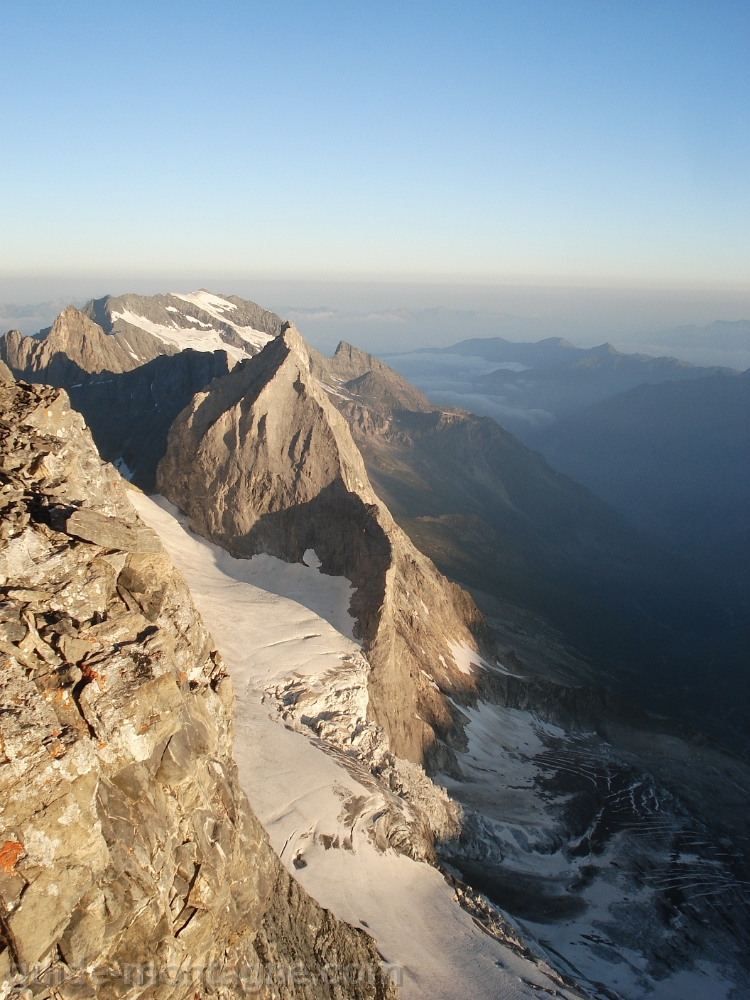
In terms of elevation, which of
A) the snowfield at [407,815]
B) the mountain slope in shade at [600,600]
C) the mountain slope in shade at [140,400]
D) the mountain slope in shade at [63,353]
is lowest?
the mountain slope in shade at [600,600]

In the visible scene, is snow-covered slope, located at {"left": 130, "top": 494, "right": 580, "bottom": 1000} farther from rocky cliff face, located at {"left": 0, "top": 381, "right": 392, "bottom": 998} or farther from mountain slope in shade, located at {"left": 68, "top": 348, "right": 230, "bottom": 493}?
mountain slope in shade, located at {"left": 68, "top": 348, "right": 230, "bottom": 493}

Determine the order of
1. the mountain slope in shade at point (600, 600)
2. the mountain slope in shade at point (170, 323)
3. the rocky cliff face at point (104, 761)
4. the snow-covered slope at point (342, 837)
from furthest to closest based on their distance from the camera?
the mountain slope in shade at point (170, 323) → the mountain slope in shade at point (600, 600) → the snow-covered slope at point (342, 837) → the rocky cliff face at point (104, 761)

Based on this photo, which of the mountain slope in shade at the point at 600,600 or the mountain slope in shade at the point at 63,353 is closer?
the mountain slope in shade at the point at 63,353

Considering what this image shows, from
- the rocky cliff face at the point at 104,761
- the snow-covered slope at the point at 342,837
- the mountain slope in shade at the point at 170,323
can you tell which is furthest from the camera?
the mountain slope in shade at the point at 170,323

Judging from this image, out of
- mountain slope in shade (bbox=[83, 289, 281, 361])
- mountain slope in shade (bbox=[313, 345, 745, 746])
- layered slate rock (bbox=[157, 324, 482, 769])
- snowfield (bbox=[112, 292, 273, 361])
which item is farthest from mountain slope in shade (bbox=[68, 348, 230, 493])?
mountain slope in shade (bbox=[313, 345, 745, 746])

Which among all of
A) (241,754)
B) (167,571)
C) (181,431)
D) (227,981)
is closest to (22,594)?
(167,571)

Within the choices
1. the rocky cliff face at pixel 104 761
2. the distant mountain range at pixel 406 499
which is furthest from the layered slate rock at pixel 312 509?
the rocky cliff face at pixel 104 761

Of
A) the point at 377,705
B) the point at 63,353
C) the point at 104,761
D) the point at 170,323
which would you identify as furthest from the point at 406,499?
the point at 104,761

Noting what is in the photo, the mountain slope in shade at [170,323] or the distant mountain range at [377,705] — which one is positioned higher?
the mountain slope in shade at [170,323]

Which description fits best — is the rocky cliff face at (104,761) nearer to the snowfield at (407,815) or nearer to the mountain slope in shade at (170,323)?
the snowfield at (407,815)
